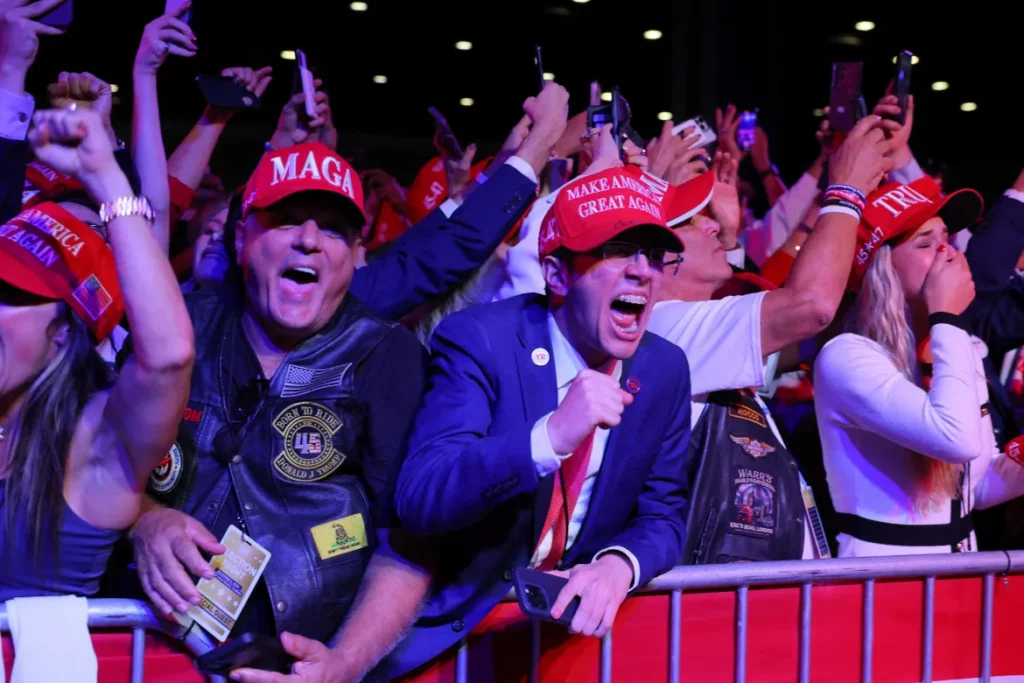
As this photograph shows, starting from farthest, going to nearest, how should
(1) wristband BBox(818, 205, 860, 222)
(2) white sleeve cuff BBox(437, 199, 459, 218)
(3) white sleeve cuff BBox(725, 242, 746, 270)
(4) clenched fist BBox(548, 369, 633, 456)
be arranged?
(3) white sleeve cuff BBox(725, 242, 746, 270) < (2) white sleeve cuff BBox(437, 199, 459, 218) < (1) wristband BBox(818, 205, 860, 222) < (4) clenched fist BBox(548, 369, 633, 456)

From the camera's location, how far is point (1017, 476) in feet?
11.8

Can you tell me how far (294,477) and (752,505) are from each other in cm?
137

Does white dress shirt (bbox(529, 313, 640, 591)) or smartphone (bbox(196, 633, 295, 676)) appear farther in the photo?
white dress shirt (bbox(529, 313, 640, 591))

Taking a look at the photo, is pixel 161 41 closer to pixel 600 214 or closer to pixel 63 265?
pixel 63 265

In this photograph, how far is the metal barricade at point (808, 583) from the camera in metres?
2.67

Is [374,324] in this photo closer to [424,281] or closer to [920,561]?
[424,281]

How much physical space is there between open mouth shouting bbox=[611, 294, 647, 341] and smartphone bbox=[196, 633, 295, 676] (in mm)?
1056

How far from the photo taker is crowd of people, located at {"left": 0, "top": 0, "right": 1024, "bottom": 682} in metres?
2.25

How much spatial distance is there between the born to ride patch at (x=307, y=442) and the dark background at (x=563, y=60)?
736 centimetres

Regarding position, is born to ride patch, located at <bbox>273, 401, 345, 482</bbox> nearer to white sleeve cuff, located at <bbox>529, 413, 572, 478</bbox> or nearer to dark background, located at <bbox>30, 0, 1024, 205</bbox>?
white sleeve cuff, located at <bbox>529, 413, 572, 478</bbox>

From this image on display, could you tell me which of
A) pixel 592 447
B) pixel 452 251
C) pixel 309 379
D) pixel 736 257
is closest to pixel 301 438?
pixel 309 379

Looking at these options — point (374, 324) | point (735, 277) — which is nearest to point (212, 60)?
point (735, 277)

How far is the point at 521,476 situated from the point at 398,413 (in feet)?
1.57

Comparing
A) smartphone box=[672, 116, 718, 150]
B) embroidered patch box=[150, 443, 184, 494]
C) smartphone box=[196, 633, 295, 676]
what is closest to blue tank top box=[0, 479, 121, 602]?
embroidered patch box=[150, 443, 184, 494]
